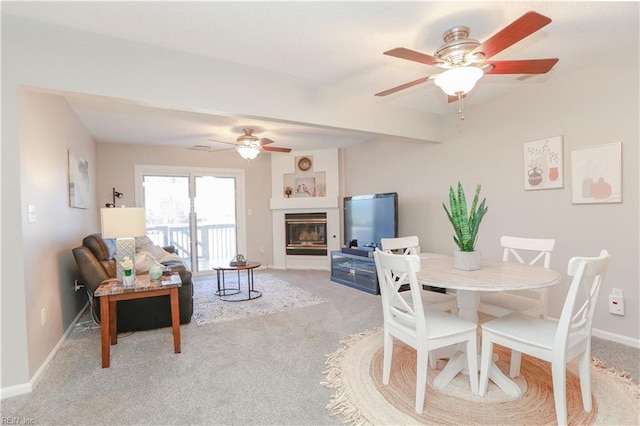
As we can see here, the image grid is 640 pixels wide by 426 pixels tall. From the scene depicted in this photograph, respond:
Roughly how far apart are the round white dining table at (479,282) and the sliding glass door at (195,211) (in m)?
4.63

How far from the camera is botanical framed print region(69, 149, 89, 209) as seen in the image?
3.33 metres

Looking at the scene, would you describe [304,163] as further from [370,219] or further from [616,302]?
[616,302]

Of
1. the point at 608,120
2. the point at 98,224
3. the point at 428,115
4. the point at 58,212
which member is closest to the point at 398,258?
the point at 608,120

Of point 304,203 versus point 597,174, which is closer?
point 597,174

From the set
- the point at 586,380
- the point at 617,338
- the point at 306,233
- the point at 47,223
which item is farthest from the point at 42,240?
the point at 617,338

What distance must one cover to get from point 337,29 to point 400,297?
176 centimetres

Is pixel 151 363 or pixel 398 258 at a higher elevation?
pixel 398 258

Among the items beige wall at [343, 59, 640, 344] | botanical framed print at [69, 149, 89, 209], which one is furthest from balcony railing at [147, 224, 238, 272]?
beige wall at [343, 59, 640, 344]

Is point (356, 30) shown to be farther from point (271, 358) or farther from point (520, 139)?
point (271, 358)

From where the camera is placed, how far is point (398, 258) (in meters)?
1.79

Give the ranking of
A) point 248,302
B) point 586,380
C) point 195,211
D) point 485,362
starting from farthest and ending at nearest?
point 195,211 → point 248,302 → point 485,362 → point 586,380

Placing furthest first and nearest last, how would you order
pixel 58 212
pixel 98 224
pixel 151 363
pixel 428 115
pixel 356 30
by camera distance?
pixel 98 224 → pixel 428 115 → pixel 58 212 → pixel 151 363 → pixel 356 30

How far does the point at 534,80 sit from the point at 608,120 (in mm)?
716

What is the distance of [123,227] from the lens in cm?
261
